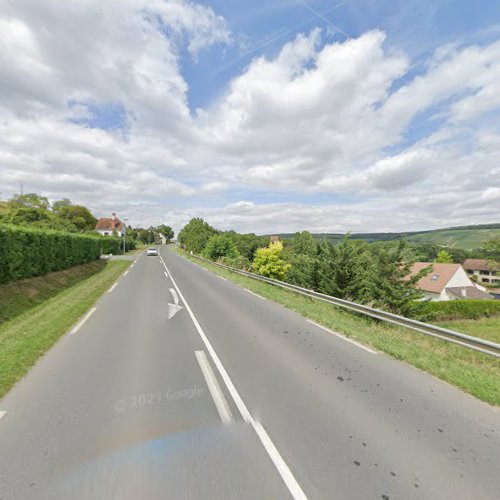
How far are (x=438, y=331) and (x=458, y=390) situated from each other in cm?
194

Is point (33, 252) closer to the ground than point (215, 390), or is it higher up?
higher up

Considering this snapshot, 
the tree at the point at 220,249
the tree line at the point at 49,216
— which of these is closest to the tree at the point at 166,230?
the tree line at the point at 49,216

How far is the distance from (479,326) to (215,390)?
26.4 meters

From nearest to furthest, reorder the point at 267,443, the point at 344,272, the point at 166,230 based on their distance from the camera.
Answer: the point at 267,443, the point at 344,272, the point at 166,230

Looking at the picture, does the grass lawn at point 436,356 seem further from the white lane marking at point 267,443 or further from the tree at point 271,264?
the tree at point 271,264

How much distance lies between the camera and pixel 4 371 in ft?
15.6

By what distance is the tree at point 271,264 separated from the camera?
30.4 m

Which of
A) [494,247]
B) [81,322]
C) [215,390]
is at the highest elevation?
[494,247]

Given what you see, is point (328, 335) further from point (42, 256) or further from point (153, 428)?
point (42, 256)

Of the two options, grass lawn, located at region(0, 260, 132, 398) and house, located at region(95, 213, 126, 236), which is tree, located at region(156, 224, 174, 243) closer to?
house, located at region(95, 213, 126, 236)

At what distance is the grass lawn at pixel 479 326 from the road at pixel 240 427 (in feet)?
59.8

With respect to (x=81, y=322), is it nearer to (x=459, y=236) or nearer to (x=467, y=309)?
(x=467, y=309)

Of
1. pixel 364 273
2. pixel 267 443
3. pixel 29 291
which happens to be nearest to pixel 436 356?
pixel 267 443

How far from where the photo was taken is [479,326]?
21.4 m
